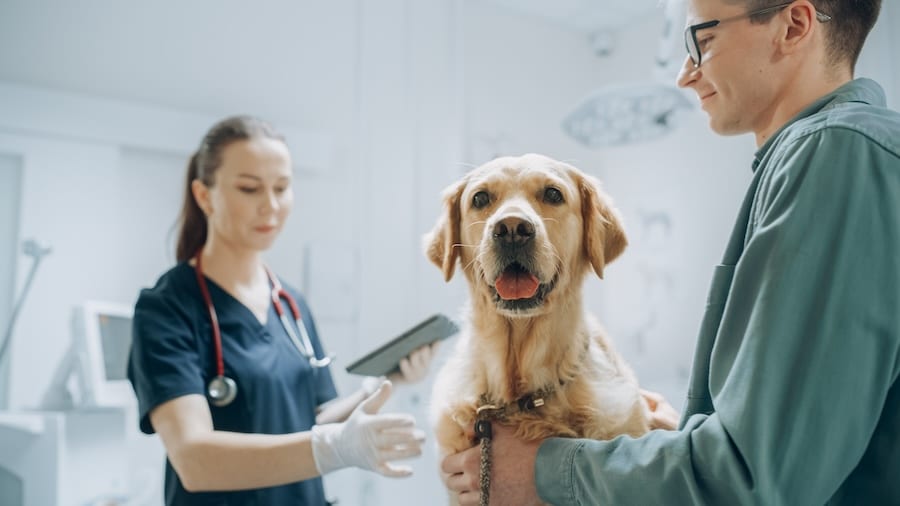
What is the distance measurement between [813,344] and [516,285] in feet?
1.91

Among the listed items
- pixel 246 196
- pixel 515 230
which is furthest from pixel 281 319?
pixel 515 230

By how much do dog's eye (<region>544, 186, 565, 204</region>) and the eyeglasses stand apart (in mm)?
364

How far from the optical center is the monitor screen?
2203mm

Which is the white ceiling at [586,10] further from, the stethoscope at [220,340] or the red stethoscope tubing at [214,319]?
the red stethoscope tubing at [214,319]

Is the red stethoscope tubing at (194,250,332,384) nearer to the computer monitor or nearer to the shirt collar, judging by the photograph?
the computer monitor

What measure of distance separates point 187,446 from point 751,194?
3.97ft

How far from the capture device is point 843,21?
922mm

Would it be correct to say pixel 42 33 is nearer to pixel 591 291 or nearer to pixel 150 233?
pixel 150 233

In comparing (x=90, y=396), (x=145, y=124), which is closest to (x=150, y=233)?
(x=145, y=124)

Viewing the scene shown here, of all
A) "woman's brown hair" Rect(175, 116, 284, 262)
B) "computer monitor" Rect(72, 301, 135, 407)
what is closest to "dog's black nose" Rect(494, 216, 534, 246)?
"woman's brown hair" Rect(175, 116, 284, 262)

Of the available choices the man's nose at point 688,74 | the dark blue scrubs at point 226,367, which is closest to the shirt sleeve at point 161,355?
the dark blue scrubs at point 226,367

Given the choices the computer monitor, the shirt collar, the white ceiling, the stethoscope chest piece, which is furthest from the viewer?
the white ceiling

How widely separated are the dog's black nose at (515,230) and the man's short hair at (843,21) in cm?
48

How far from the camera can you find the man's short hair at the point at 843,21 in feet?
3.00
